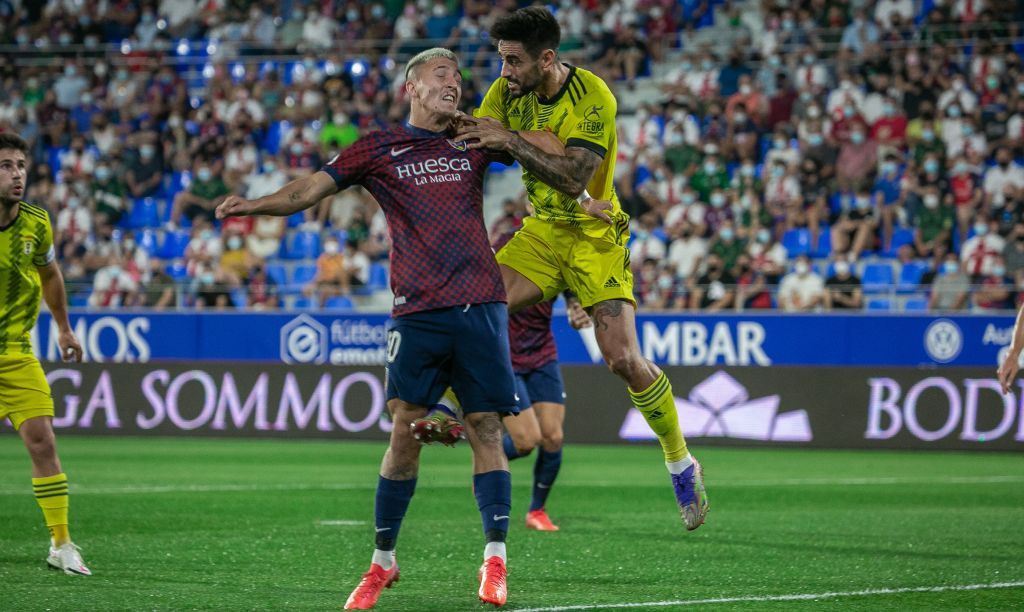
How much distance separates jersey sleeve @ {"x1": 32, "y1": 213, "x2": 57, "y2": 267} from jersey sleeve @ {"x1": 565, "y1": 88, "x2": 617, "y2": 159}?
3110 millimetres

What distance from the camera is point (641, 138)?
24.8 metres

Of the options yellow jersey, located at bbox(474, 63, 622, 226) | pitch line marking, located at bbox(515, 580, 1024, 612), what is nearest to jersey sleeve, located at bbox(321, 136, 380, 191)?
yellow jersey, located at bbox(474, 63, 622, 226)

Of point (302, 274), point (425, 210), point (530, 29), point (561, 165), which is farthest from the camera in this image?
point (302, 274)

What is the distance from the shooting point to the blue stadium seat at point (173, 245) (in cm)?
2562

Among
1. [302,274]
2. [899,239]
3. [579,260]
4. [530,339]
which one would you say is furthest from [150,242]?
[579,260]

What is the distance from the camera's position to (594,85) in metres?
7.97

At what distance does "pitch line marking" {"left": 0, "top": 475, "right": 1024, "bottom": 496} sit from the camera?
43.1ft

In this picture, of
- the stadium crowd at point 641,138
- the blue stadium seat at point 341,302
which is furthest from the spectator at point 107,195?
the blue stadium seat at point 341,302

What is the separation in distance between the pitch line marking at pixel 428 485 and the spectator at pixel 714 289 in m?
6.26

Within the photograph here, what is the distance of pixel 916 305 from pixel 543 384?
10.5m

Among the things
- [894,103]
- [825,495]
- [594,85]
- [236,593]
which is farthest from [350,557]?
[894,103]

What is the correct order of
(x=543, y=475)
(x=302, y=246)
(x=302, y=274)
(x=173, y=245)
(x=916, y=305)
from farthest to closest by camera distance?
1. (x=173, y=245)
2. (x=302, y=246)
3. (x=302, y=274)
4. (x=916, y=305)
5. (x=543, y=475)

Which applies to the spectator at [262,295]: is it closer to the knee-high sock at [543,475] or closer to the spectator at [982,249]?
the spectator at [982,249]

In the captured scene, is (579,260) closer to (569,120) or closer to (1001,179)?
(569,120)
